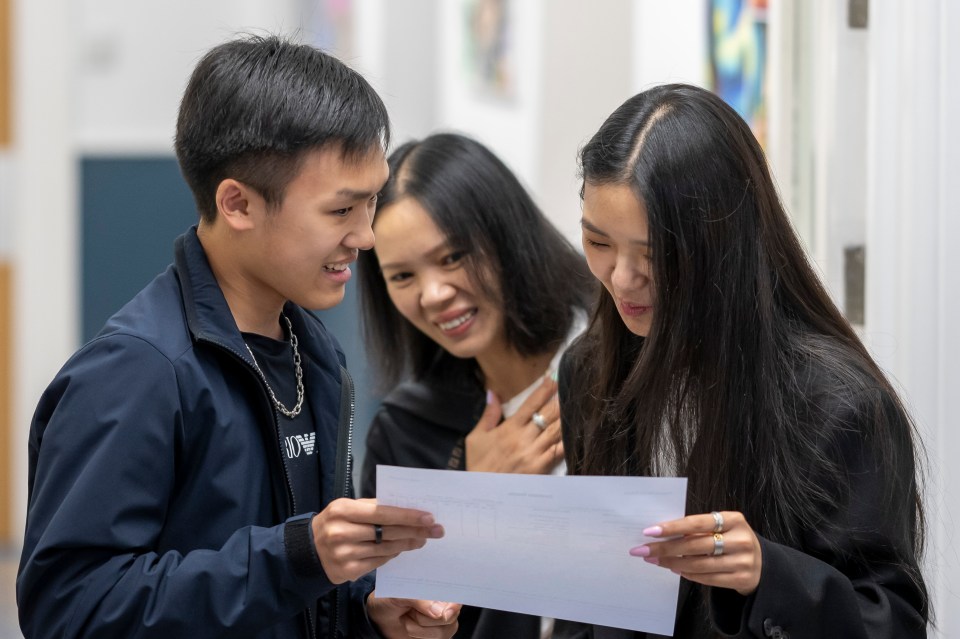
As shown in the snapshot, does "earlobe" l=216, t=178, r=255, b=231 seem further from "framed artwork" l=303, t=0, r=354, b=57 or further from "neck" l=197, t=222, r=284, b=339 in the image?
"framed artwork" l=303, t=0, r=354, b=57

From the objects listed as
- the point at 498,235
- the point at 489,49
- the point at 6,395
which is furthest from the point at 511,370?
the point at 6,395

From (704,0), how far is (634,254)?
228 cm

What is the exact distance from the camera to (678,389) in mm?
1739

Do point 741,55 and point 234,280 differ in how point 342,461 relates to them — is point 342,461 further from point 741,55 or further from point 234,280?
point 741,55

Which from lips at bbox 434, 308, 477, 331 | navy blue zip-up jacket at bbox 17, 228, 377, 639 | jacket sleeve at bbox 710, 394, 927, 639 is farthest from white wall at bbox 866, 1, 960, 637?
navy blue zip-up jacket at bbox 17, 228, 377, 639

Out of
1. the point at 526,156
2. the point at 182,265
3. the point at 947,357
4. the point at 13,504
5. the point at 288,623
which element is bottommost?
the point at 13,504

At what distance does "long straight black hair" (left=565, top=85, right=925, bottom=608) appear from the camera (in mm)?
1670

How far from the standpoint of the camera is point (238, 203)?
170 cm

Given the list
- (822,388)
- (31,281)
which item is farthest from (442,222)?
(31,281)

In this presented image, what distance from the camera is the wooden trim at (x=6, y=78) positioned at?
5848mm

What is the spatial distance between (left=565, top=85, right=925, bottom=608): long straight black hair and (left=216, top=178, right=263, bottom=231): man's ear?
50 centimetres

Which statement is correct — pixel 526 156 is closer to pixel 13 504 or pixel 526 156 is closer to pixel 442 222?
pixel 442 222

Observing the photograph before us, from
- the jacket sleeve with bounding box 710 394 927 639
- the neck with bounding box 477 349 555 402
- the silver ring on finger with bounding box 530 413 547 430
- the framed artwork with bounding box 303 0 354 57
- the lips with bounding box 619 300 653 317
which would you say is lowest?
the jacket sleeve with bounding box 710 394 927 639

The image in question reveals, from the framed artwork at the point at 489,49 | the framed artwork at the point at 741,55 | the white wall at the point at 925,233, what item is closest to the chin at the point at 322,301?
the white wall at the point at 925,233
